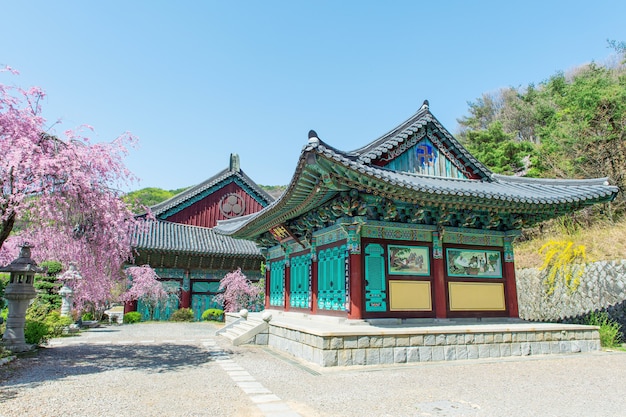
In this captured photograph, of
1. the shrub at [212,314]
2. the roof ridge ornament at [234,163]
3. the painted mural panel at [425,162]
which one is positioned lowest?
the shrub at [212,314]

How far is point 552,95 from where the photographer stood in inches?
1532

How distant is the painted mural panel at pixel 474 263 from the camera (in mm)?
12211

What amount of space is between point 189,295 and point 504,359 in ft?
67.0

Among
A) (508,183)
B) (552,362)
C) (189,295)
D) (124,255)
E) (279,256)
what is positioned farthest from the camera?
(189,295)

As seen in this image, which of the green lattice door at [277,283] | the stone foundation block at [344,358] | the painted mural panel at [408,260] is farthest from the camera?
the green lattice door at [277,283]

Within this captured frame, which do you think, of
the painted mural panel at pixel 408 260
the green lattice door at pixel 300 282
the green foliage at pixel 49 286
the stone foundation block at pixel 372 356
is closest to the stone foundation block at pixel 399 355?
the stone foundation block at pixel 372 356

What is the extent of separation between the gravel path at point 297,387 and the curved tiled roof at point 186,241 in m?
14.3

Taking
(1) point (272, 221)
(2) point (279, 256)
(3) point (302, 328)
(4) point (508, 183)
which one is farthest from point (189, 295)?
(4) point (508, 183)

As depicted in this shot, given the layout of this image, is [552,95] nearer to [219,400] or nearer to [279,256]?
[279,256]

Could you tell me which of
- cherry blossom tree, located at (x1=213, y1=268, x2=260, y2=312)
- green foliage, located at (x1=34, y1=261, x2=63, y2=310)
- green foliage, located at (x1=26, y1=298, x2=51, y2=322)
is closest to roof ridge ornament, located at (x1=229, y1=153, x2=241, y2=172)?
cherry blossom tree, located at (x1=213, y1=268, x2=260, y2=312)

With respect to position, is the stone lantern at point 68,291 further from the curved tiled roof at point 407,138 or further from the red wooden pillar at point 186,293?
the curved tiled roof at point 407,138

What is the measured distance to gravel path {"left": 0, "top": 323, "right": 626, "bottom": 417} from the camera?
592cm

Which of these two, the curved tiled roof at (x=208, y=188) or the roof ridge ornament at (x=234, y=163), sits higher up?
the roof ridge ornament at (x=234, y=163)

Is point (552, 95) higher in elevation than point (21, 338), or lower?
higher
